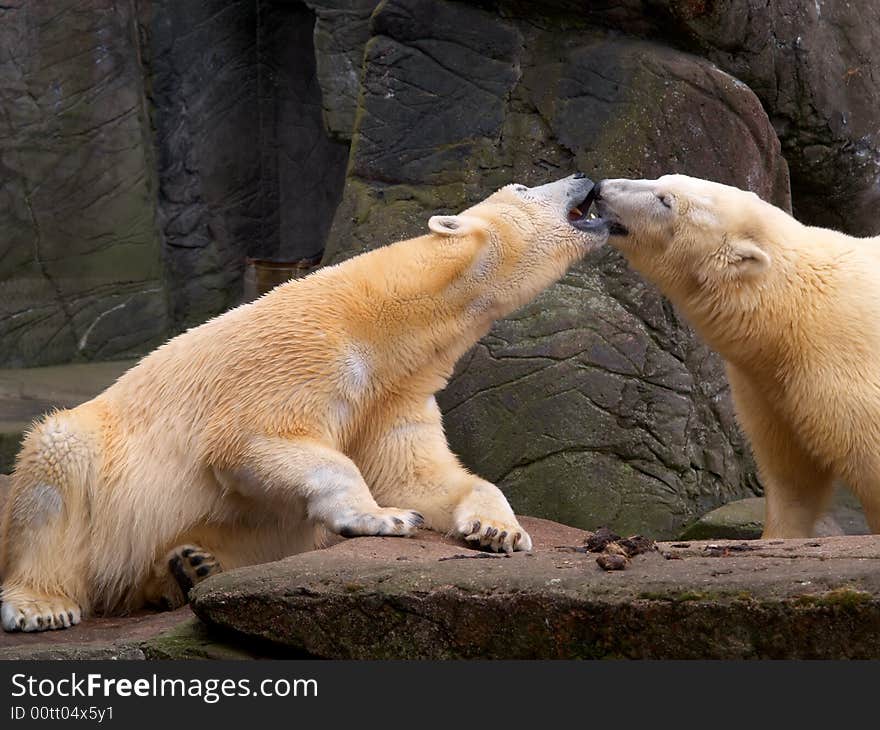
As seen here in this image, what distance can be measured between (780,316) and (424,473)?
1.46 m

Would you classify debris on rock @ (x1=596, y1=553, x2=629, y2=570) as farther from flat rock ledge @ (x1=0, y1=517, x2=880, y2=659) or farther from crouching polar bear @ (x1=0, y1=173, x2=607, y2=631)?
crouching polar bear @ (x1=0, y1=173, x2=607, y2=631)

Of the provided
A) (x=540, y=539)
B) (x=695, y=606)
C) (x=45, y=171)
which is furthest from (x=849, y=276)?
(x=45, y=171)

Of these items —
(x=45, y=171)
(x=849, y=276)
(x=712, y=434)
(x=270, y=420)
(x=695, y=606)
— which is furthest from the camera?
(x=45, y=171)

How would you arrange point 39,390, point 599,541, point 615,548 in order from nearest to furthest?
point 615,548 → point 599,541 → point 39,390

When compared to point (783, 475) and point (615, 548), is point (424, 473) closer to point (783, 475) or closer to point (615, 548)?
point (615, 548)

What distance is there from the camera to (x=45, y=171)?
10000 mm

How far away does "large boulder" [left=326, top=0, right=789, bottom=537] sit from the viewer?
22.8 ft

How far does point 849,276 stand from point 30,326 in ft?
22.2

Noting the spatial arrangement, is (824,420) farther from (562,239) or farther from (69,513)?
(69,513)

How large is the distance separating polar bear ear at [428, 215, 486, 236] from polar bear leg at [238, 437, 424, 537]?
997 millimetres

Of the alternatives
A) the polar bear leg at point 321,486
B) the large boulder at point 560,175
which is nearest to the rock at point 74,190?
the large boulder at point 560,175

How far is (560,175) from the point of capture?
7.26m

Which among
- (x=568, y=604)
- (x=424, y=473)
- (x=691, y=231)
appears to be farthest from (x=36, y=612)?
(x=691, y=231)

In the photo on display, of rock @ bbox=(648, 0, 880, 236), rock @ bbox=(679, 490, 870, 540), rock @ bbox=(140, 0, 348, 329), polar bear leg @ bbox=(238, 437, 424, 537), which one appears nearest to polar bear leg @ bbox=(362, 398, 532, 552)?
polar bear leg @ bbox=(238, 437, 424, 537)
